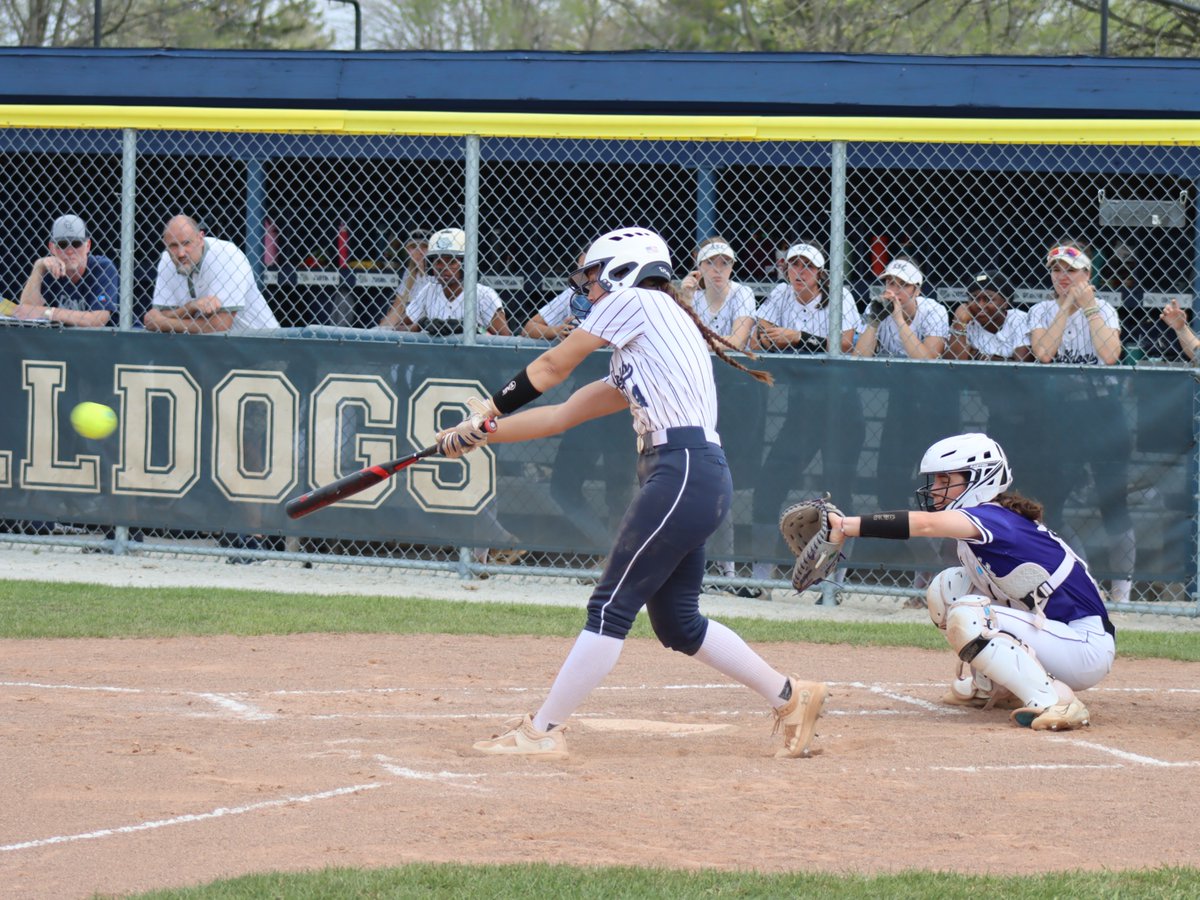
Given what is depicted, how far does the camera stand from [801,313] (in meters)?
9.55

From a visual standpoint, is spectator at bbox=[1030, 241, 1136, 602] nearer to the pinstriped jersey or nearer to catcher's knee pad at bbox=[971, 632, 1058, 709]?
catcher's knee pad at bbox=[971, 632, 1058, 709]

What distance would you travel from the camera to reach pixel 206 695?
6691mm

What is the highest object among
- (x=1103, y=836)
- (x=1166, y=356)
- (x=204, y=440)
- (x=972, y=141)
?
(x=972, y=141)

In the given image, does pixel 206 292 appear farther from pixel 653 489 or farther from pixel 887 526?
pixel 887 526

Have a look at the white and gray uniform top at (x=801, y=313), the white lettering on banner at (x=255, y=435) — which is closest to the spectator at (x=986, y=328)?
the white and gray uniform top at (x=801, y=313)

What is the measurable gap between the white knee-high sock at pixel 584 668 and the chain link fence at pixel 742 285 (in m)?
4.01

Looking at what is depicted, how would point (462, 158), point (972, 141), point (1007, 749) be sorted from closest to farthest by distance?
point (1007, 749), point (972, 141), point (462, 158)

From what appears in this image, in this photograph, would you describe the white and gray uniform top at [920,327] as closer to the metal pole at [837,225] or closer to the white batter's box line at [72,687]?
the metal pole at [837,225]

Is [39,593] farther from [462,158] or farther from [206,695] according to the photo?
[462,158]

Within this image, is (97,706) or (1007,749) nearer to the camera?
(1007,749)

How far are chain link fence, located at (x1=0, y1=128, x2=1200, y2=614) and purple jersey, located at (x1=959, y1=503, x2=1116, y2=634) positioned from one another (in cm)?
247

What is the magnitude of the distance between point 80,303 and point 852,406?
508cm

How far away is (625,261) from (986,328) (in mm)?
4819

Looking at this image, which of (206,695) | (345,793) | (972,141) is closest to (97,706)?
(206,695)
